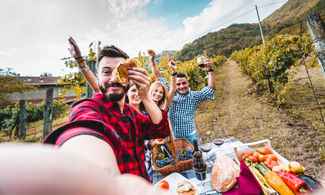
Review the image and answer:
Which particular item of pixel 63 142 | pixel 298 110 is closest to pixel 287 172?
pixel 63 142

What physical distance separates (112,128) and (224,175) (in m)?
1.71

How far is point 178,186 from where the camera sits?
6.16 feet

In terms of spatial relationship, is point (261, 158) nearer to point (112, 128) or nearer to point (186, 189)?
point (186, 189)

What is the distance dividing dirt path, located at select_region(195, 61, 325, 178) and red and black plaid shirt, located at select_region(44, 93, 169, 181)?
144 inches

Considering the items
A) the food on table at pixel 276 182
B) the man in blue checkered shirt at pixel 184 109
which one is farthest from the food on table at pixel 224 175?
the man in blue checkered shirt at pixel 184 109

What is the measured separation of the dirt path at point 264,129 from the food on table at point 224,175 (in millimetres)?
2357

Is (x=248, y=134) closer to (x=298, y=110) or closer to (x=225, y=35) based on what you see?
(x=298, y=110)

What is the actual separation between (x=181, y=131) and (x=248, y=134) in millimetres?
3065

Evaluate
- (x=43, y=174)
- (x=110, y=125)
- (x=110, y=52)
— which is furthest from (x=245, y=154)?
(x=43, y=174)

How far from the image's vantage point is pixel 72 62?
9.80 ft

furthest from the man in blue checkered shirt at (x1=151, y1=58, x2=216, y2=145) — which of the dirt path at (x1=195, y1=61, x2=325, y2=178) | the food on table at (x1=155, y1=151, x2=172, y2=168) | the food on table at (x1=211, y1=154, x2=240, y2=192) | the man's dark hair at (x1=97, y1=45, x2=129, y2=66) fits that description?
the dirt path at (x1=195, y1=61, x2=325, y2=178)

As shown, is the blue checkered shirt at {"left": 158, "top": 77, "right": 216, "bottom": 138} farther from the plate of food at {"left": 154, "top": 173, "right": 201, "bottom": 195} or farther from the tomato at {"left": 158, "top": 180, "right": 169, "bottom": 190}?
the tomato at {"left": 158, "top": 180, "right": 169, "bottom": 190}

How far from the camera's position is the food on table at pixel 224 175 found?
174 centimetres

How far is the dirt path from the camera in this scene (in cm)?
333
